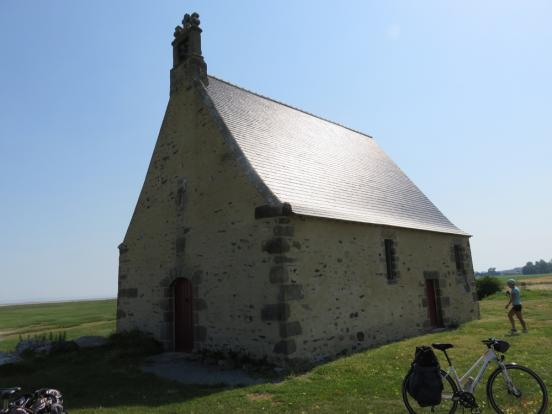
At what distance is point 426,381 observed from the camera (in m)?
4.50

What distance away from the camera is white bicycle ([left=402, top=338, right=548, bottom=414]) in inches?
184

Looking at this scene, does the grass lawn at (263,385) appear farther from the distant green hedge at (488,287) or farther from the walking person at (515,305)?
the distant green hedge at (488,287)

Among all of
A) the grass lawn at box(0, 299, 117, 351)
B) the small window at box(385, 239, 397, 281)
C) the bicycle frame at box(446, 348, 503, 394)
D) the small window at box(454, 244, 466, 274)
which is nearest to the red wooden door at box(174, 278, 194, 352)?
the small window at box(385, 239, 397, 281)

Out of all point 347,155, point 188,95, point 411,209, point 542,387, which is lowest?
point 542,387

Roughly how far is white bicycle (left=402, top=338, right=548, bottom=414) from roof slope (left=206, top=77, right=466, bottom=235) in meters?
5.20

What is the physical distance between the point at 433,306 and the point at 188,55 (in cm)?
1235

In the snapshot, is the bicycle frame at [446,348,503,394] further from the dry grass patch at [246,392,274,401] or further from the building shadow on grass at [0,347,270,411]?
the building shadow on grass at [0,347,270,411]

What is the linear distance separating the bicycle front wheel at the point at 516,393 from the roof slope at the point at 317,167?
539 cm

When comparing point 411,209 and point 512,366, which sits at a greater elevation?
point 411,209

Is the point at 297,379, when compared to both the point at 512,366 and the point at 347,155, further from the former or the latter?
the point at 347,155

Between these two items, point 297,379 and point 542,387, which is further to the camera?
point 297,379

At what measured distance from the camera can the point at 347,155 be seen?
50.9 feet

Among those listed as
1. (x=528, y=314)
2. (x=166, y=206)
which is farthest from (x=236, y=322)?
(x=528, y=314)

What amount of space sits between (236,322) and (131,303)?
5008 millimetres
